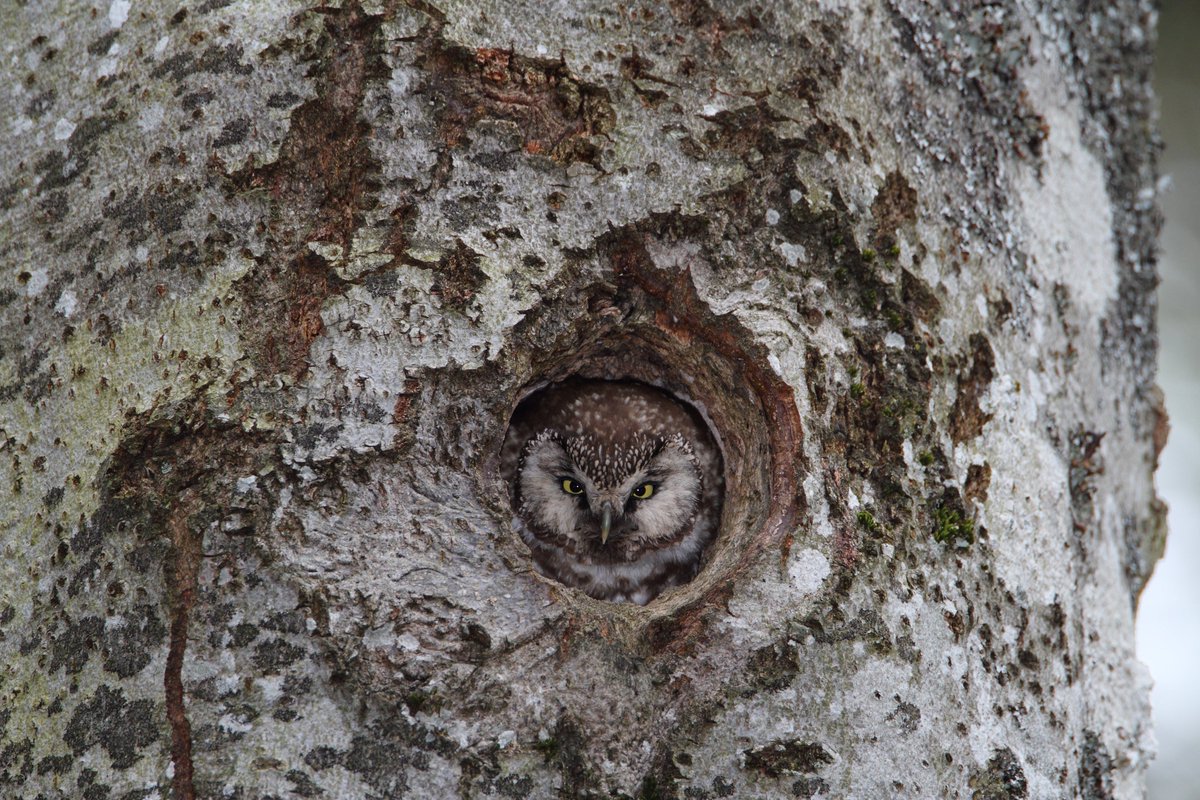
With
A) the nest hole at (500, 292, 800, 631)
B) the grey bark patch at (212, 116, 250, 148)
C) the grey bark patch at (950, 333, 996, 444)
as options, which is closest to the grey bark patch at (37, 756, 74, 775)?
the nest hole at (500, 292, 800, 631)

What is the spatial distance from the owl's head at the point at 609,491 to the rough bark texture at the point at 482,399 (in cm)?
116

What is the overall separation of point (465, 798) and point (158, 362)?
1.13 m

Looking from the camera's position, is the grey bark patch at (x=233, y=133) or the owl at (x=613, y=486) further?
the owl at (x=613, y=486)

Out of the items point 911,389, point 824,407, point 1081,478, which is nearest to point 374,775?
point 824,407

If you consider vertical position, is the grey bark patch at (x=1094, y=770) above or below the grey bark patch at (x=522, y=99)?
below

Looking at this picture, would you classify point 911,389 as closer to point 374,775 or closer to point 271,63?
point 374,775

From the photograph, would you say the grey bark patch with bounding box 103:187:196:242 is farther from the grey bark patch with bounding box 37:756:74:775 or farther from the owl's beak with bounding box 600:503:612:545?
the owl's beak with bounding box 600:503:612:545

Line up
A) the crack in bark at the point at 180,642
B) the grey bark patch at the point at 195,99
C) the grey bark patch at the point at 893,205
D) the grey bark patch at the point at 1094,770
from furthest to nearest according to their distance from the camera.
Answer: the grey bark patch at the point at 1094,770, the grey bark patch at the point at 893,205, the grey bark patch at the point at 195,99, the crack in bark at the point at 180,642

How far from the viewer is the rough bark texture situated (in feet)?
6.74

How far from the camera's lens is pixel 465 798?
204 centimetres

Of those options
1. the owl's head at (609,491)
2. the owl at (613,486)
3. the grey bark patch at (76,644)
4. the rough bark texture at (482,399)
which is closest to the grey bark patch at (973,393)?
the rough bark texture at (482,399)

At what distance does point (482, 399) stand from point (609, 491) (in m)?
1.58

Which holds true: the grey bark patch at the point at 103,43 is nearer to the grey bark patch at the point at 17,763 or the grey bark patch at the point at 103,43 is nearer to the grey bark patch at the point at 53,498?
the grey bark patch at the point at 53,498

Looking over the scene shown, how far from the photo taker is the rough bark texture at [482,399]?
80.9 inches
